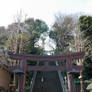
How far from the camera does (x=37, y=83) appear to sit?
17875 mm

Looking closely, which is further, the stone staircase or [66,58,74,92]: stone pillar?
the stone staircase

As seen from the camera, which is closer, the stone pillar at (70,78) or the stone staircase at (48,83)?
the stone pillar at (70,78)

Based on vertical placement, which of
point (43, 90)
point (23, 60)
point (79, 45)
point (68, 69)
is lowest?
point (43, 90)

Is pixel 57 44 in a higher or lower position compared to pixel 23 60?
higher

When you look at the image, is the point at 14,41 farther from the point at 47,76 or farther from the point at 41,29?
the point at 41,29

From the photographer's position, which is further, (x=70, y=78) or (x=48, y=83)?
(x=48, y=83)

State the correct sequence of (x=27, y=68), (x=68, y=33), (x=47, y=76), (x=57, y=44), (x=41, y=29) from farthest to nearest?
1. (x=41, y=29)
2. (x=57, y=44)
3. (x=68, y=33)
4. (x=47, y=76)
5. (x=27, y=68)

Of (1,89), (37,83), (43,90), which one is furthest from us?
(37,83)

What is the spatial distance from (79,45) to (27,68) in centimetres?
842

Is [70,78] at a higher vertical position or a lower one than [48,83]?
higher

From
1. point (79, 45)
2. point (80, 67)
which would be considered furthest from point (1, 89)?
point (79, 45)

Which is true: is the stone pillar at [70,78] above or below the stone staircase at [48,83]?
above

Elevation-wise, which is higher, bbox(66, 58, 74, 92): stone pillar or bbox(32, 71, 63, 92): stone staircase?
bbox(66, 58, 74, 92): stone pillar

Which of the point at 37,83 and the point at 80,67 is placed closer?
the point at 80,67
